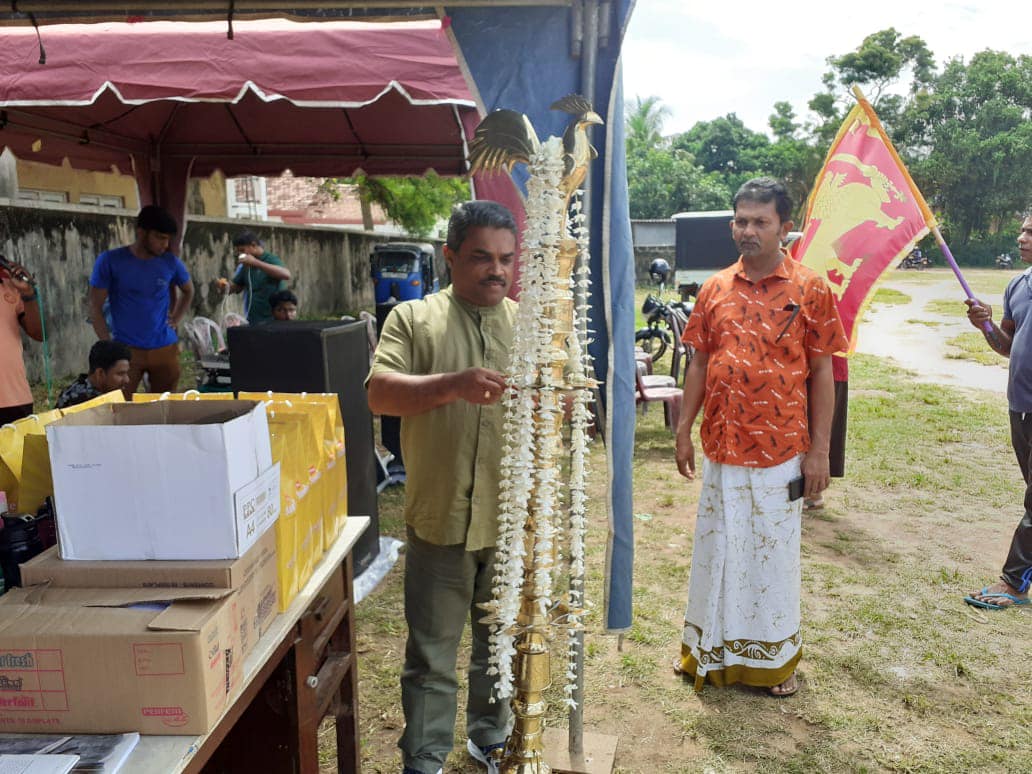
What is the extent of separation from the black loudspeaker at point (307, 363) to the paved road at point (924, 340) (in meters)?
8.83

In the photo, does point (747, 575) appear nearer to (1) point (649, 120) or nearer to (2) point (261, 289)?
(2) point (261, 289)

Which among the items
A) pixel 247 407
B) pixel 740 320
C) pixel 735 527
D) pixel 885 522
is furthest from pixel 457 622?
pixel 885 522

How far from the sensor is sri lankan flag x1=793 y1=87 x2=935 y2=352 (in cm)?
322

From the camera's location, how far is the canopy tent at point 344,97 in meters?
1.85

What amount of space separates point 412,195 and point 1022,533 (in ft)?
43.8

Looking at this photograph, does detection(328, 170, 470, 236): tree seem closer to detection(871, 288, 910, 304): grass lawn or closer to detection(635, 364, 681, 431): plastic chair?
detection(635, 364, 681, 431): plastic chair

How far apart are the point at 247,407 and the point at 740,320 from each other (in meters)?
1.79

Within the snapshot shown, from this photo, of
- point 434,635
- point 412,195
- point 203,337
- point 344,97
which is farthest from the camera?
point 412,195

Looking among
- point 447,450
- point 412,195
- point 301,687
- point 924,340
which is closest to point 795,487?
point 447,450

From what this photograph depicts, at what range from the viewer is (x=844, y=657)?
120 inches

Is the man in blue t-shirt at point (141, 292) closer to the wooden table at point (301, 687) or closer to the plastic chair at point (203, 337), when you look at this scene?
the plastic chair at point (203, 337)

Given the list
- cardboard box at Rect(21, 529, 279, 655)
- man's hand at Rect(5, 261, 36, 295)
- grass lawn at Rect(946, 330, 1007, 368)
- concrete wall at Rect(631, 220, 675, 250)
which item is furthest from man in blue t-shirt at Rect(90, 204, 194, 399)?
concrete wall at Rect(631, 220, 675, 250)

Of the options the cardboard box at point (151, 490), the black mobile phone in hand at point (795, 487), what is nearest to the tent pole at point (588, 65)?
the cardboard box at point (151, 490)

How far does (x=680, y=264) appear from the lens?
14.2m
